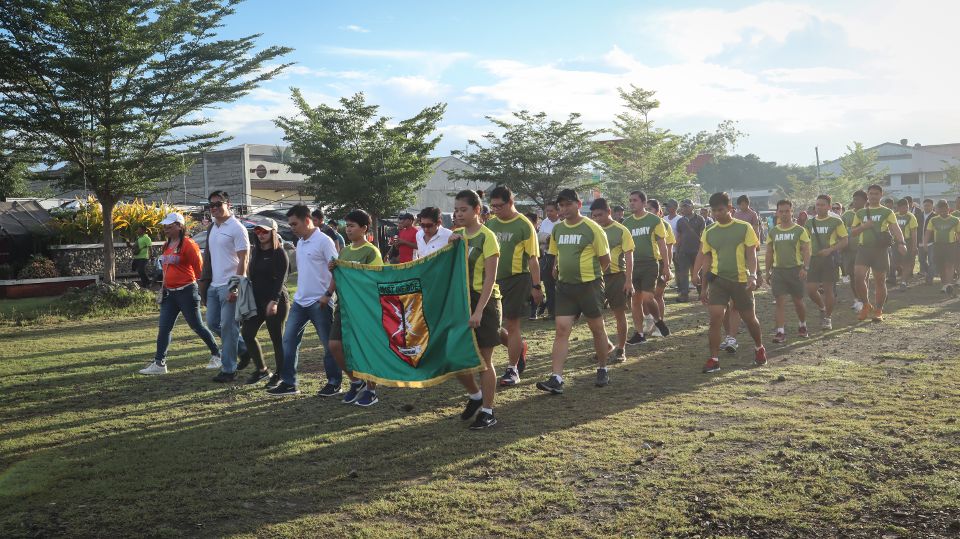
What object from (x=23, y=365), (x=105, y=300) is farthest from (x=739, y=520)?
(x=105, y=300)

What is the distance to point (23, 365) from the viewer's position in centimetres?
1091

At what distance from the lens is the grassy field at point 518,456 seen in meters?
4.68

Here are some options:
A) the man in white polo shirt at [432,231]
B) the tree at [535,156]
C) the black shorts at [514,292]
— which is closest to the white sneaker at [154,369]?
the man in white polo shirt at [432,231]

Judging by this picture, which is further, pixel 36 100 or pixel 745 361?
pixel 36 100

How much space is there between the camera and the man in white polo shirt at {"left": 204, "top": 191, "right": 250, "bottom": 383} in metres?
9.09

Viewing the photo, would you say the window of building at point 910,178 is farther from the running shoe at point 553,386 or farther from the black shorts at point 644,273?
the running shoe at point 553,386

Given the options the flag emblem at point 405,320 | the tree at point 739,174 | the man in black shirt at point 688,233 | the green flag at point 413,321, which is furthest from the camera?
the tree at point 739,174

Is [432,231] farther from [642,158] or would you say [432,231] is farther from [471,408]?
[642,158]

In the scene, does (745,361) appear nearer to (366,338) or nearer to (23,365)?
(366,338)

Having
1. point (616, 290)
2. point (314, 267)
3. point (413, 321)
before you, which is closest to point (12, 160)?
point (314, 267)

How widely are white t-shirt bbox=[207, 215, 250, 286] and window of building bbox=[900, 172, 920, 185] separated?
93.0 metres

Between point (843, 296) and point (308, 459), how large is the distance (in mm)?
14663

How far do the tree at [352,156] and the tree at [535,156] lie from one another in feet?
20.6

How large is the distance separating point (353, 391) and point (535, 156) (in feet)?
77.1
